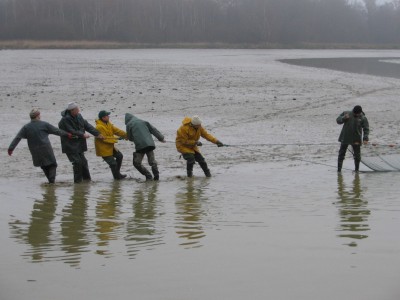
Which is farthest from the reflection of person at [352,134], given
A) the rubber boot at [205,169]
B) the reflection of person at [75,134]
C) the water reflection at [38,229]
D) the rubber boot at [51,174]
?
the water reflection at [38,229]

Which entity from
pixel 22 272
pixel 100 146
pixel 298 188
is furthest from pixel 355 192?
pixel 22 272

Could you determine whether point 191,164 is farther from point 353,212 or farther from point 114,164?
point 353,212

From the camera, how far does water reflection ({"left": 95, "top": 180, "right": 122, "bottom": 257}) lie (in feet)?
24.2

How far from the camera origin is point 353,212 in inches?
346

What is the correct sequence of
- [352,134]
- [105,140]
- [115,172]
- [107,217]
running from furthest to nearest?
[352,134] < [115,172] < [105,140] < [107,217]

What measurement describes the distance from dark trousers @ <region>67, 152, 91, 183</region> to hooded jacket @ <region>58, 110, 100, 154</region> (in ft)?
0.25

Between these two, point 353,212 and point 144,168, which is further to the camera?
point 144,168

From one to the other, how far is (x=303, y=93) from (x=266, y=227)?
1817 centimetres

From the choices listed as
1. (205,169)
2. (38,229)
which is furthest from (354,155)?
(38,229)

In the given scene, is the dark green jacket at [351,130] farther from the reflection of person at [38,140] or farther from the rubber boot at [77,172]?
the reflection of person at [38,140]

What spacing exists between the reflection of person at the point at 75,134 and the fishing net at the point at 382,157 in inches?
195

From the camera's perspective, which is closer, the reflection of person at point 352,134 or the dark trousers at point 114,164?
the dark trousers at point 114,164

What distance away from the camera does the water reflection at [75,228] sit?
6945 mm

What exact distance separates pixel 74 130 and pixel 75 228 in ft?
13.0
